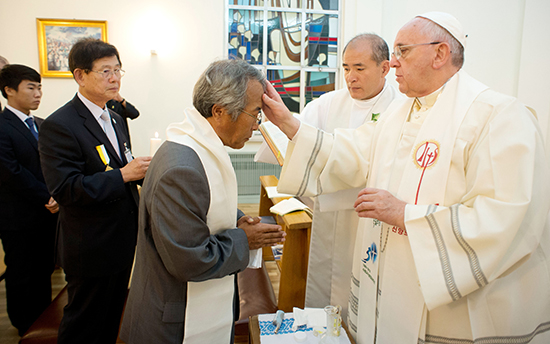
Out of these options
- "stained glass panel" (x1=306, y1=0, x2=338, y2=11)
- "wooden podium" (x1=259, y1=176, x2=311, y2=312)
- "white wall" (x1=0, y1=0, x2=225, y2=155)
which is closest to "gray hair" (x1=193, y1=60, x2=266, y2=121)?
"wooden podium" (x1=259, y1=176, x2=311, y2=312)

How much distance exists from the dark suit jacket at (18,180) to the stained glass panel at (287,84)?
409 centimetres

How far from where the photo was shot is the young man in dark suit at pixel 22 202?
242cm

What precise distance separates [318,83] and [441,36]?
15.7ft

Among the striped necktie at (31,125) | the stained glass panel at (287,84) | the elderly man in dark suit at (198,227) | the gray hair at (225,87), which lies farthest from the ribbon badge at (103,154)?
the stained glass panel at (287,84)

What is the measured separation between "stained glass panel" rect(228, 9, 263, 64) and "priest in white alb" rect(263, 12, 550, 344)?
449 centimetres

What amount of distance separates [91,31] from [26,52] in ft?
3.08

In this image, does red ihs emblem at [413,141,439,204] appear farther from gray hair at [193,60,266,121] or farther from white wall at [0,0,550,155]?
white wall at [0,0,550,155]

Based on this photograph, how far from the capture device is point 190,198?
1.16 metres

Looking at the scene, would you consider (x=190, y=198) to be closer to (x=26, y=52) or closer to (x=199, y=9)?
(x=199, y=9)

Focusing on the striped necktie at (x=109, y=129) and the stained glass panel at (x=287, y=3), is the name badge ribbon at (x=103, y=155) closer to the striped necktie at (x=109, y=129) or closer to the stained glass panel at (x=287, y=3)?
the striped necktie at (x=109, y=129)

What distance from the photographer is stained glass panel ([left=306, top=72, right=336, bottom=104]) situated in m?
6.06

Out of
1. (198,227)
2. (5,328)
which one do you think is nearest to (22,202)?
(5,328)

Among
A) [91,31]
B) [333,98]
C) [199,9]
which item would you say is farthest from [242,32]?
[333,98]

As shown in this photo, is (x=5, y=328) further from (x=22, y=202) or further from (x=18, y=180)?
(x=18, y=180)
